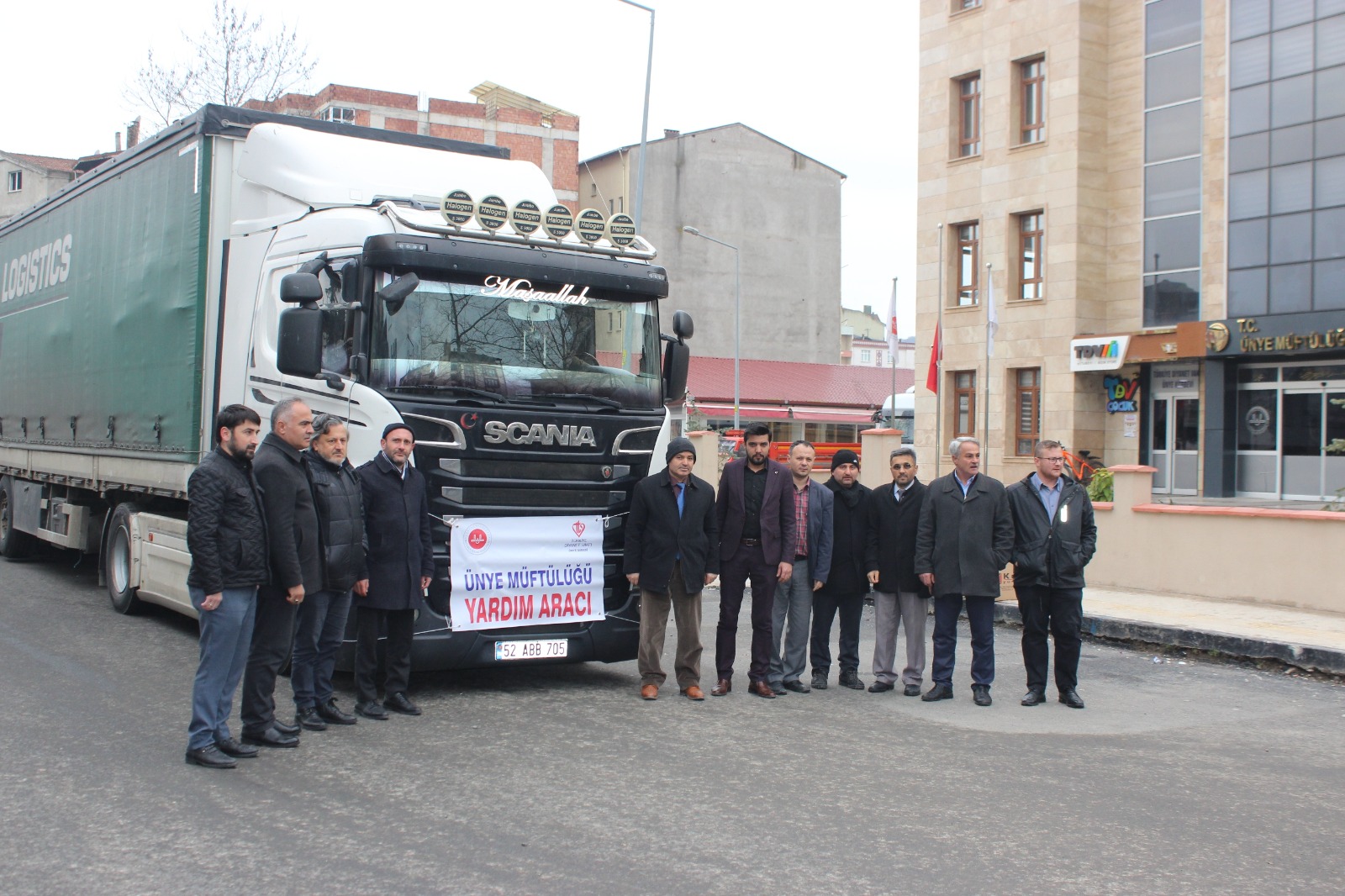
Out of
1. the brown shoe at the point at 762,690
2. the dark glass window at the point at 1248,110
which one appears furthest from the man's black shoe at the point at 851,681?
the dark glass window at the point at 1248,110

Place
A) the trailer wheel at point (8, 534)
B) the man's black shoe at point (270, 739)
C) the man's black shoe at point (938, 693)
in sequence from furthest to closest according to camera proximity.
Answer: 1. the trailer wheel at point (8, 534)
2. the man's black shoe at point (938, 693)
3. the man's black shoe at point (270, 739)

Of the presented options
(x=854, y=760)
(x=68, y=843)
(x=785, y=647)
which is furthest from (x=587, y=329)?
(x=68, y=843)

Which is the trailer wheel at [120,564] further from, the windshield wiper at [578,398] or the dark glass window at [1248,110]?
the dark glass window at [1248,110]

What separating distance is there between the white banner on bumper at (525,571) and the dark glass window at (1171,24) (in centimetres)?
2514

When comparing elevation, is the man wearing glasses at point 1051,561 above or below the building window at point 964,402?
below

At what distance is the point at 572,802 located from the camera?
5.84 m

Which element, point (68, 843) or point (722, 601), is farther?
point (722, 601)

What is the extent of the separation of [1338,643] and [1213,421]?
17.9m

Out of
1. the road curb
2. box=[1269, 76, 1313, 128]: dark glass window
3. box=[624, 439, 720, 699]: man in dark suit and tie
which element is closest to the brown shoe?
box=[624, 439, 720, 699]: man in dark suit and tie

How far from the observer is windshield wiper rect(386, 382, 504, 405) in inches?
313

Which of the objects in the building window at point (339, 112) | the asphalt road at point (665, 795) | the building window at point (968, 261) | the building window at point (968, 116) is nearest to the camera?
the asphalt road at point (665, 795)

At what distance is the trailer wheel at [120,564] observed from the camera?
11633 mm

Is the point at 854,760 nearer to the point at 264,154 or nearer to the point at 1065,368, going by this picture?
the point at 264,154

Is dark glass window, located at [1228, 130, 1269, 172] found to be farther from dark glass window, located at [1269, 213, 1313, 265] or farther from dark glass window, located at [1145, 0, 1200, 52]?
dark glass window, located at [1145, 0, 1200, 52]
